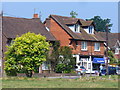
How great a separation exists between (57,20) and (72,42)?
4591 mm

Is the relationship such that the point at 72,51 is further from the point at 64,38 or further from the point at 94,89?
the point at 94,89

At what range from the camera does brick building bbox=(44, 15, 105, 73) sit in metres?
67.7

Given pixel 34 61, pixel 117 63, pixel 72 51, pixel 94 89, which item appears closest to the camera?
pixel 94 89

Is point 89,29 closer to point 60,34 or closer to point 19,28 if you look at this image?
point 60,34

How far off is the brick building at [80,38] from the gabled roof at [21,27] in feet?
6.46

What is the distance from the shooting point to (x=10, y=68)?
5047 centimetres

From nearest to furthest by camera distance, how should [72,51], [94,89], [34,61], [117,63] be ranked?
[94,89]
[34,61]
[72,51]
[117,63]

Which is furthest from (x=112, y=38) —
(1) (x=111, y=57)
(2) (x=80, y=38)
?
(2) (x=80, y=38)

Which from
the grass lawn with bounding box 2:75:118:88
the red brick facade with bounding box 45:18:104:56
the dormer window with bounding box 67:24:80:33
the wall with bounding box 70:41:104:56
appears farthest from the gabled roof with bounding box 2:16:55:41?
the grass lawn with bounding box 2:75:118:88

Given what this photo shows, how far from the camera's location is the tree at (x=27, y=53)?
157ft

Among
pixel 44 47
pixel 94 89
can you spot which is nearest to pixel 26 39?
pixel 44 47

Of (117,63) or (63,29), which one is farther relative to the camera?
(117,63)

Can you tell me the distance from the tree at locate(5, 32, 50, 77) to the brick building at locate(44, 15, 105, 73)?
18.1 meters

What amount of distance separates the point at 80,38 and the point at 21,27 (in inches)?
421
